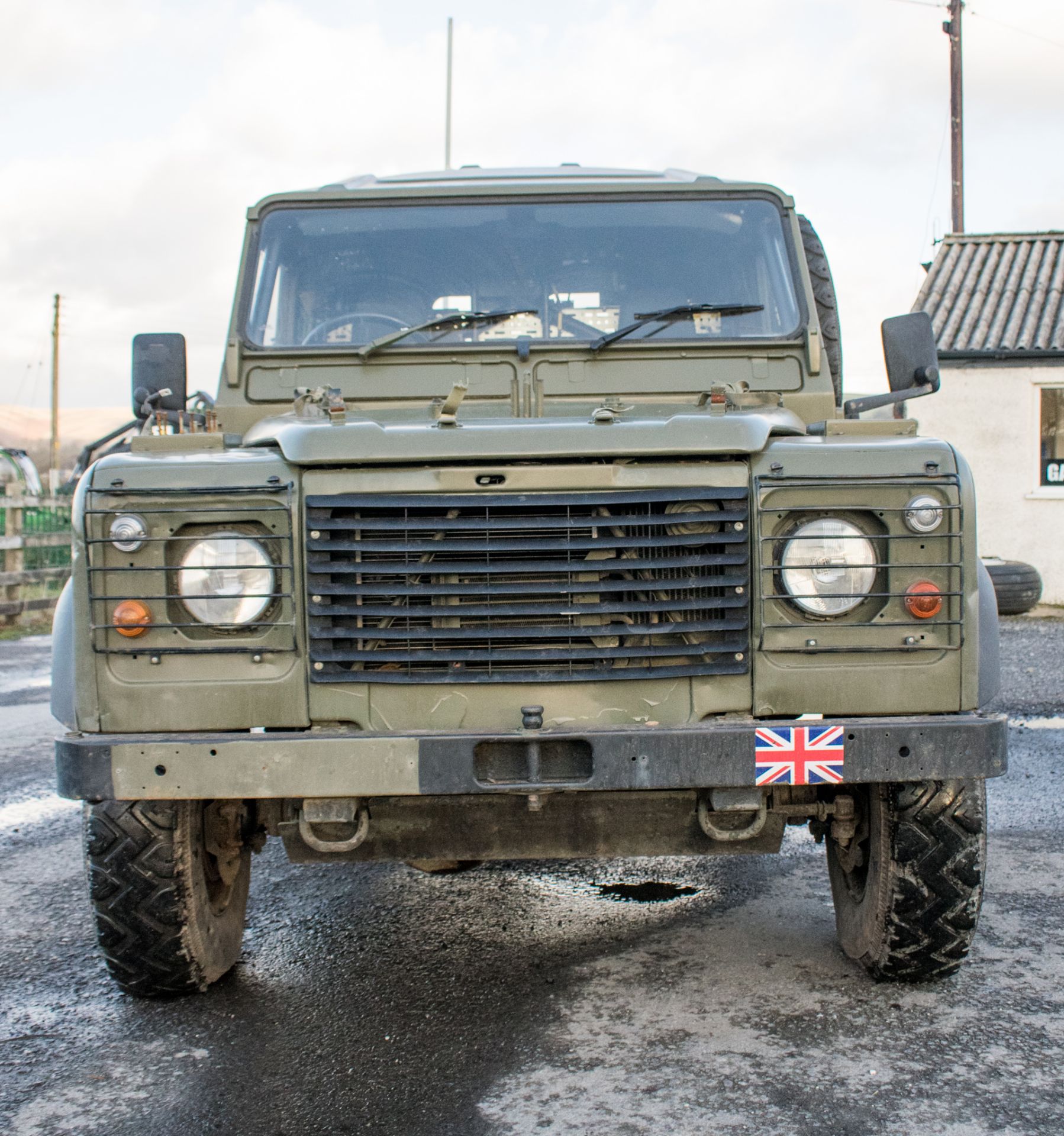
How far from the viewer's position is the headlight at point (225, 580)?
117 inches

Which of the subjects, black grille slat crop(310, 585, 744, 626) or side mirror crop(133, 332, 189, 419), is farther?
side mirror crop(133, 332, 189, 419)

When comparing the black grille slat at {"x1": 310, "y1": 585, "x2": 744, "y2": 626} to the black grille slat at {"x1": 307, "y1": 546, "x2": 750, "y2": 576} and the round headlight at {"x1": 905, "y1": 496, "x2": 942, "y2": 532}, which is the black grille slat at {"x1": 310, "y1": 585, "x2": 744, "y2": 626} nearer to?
the black grille slat at {"x1": 307, "y1": 546, "x2": 750, "y2": 576}

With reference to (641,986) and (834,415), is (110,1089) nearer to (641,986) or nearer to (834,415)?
(641,986)

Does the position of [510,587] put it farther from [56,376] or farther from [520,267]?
[56,376]

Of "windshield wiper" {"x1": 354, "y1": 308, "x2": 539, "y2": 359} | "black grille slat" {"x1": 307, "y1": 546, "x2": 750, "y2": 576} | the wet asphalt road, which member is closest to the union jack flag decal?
"black grille slat" {"x1": 307, "y1": 546, "x2": 750, "y2": 576}

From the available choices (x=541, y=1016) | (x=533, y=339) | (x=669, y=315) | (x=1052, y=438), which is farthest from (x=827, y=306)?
(x=1052, y=438)

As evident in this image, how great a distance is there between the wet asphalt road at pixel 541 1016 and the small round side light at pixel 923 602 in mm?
1075

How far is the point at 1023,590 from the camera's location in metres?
11.6

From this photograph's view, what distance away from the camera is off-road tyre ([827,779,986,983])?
10.6ft

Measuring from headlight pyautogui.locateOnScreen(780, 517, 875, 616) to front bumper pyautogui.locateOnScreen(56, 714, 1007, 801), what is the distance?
0.95 feet

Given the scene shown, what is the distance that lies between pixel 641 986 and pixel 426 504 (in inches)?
61.6

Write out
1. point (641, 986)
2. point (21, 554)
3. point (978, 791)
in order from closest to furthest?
point (978, 791), point (641, 986), point (21, 554)

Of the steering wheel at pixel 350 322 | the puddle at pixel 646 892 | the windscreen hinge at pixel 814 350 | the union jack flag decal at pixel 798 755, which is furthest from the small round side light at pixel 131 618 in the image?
the windscreen hinge at pixel 814 350

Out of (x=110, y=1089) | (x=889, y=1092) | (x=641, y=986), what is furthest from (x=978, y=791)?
(x=110, y=1089)
